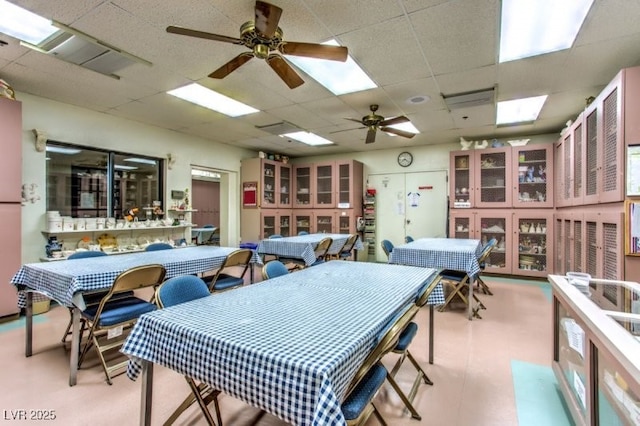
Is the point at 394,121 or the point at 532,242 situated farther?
the point at 532,242

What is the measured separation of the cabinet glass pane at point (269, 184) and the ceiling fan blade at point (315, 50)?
4712mm

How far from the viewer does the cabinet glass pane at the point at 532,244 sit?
555 cm

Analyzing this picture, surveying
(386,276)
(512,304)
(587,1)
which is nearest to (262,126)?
(386,276)

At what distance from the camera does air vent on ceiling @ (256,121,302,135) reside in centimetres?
523

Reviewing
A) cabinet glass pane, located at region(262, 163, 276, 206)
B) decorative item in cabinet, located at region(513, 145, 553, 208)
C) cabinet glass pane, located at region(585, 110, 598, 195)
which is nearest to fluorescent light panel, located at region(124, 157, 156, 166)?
cabinet glass pane, located at region(262, 163, 276, 206)

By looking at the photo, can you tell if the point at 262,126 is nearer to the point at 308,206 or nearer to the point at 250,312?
Result: the point at 308,206

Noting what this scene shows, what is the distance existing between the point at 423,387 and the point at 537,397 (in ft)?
2.42

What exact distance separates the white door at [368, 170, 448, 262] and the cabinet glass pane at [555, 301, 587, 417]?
4704 millimetres

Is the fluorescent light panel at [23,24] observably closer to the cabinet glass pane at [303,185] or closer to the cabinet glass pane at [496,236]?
the cabinet glass pane at [303,185]

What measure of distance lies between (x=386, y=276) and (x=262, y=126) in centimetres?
390

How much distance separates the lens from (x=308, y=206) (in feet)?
25.0

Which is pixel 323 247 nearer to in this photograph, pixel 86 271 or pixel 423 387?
pixel 423 387

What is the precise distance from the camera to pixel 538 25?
2.53 m

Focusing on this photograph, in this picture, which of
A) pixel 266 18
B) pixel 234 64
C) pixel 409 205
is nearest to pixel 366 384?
pixel 266 18
